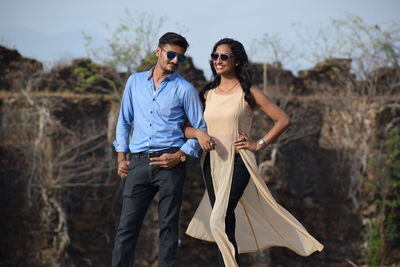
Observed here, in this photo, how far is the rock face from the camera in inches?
498

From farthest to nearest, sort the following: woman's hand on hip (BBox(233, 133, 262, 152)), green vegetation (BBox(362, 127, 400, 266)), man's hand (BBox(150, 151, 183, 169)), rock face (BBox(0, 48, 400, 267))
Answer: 1. green vegetation (BBox(362, 127, 400, 266))
2. rock face (BBox(0, 48, 400, 267))
3. woman's hand on hip (BBox(233, 133, 262, 152))
4. man's hand (BBox(150, 151, 183, 169))

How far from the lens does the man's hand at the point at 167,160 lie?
4328 mm

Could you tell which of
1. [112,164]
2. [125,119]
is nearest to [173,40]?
[125,119]

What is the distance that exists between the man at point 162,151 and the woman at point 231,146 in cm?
17

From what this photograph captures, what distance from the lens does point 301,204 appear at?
1534cm

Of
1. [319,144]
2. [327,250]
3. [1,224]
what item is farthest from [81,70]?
[327,250]

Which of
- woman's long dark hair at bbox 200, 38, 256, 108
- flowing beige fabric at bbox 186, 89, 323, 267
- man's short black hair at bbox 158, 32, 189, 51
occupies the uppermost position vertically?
man's short black hair at bbox 158, 32, 189, 51

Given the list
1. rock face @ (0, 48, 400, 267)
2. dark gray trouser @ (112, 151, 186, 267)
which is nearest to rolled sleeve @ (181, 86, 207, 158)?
dark gray trouser @ (112, 151, 186, 267)

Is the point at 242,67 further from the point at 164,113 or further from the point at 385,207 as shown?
the point at 385,207

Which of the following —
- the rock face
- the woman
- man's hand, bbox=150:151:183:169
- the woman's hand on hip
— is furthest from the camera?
the rock face

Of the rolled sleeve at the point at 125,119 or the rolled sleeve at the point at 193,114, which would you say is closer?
the rolled sleeve at the point at 193,114

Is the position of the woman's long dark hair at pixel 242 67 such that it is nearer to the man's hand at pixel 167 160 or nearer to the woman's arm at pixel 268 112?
the woman's arm at pixel 268 112

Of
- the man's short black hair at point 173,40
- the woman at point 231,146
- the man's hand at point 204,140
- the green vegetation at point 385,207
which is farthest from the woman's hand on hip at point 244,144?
the green vegetation at point 385,207

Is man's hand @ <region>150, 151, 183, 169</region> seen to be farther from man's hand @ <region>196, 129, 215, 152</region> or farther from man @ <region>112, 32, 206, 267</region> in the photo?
man's hand @ <region>196, 129, 215, 152</region>
